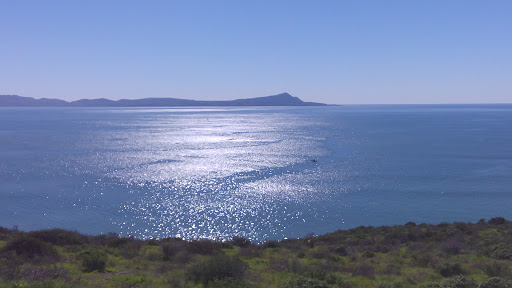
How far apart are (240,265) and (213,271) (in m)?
1.04

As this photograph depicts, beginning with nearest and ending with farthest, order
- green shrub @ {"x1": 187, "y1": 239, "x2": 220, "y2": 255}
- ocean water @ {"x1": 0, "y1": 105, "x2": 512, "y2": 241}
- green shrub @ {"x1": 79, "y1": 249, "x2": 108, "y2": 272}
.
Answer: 1. green shrub @ {"x1": 79, "y1": 249, "x2": 108, "y2": 272}
2. green shrub @ {"x1": 187, "y1": 239, "x2": 220, "y2": 255}
3. ocean water @ {"x1": 0, "y1": 105, "x2": 512, "y2": 241}

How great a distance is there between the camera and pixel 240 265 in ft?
38.1

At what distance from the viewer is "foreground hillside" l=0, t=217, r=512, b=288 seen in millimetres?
10727

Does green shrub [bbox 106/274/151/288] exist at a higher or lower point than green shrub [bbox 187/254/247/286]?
lower

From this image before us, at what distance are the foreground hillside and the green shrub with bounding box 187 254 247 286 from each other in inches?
1.1

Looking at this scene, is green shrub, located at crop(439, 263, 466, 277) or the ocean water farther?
the ocean water

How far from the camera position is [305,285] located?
10.0m

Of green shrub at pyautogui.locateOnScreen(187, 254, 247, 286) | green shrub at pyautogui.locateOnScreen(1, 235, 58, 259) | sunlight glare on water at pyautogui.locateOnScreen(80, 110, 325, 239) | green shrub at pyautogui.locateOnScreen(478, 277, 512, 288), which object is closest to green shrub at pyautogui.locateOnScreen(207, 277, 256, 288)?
green shrub at pyautogui.locateOnScreen(187, 254, 247, 286)

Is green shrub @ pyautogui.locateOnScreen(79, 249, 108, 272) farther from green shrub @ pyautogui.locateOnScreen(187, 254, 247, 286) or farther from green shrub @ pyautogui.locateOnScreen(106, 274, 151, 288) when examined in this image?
green shrub @ pyautogui.locateOnScreen(187, 254, 247, 286)

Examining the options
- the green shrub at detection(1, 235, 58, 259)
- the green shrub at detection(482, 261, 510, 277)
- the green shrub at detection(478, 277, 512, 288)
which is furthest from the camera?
the green shrub at detection(1, 235, 58, 259)

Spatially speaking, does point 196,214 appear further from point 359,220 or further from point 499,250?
point 499,250

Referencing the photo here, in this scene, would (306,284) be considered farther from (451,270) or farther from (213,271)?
(451,270)

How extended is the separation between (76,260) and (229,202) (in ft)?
86.1

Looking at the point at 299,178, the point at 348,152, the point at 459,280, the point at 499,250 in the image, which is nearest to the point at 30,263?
the point at 459,280
